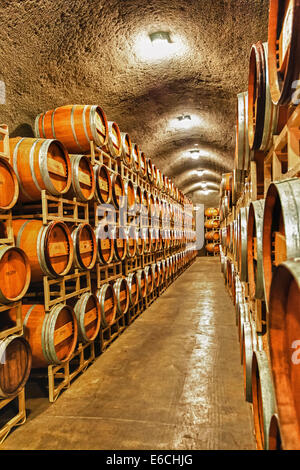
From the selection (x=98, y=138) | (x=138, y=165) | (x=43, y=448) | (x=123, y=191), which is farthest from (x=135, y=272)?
(x=43, y=448)

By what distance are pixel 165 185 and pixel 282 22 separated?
898cm

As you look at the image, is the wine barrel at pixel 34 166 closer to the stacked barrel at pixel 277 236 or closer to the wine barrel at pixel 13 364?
the wine barrel at pixel 13 364

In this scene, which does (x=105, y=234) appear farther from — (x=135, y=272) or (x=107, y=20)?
(x=107, y=20)

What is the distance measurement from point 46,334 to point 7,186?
151 centimetres

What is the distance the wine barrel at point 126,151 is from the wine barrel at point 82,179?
169cm

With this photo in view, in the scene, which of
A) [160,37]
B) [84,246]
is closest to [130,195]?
[84,246]

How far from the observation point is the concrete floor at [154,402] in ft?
8.75

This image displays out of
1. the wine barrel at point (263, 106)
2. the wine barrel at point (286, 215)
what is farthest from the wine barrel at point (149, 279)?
Result: the wine barrel at point (286, 215)

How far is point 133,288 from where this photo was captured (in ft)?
21.2

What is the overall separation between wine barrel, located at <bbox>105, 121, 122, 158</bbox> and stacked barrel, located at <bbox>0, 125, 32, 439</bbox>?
7.76 feet

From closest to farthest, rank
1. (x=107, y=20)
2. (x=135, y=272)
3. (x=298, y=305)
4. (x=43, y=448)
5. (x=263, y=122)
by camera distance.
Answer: (x=298, y=305)
(x=263, y=122)
(x=43, y=448)
(x=107, y=20)
(x=135, y=272)

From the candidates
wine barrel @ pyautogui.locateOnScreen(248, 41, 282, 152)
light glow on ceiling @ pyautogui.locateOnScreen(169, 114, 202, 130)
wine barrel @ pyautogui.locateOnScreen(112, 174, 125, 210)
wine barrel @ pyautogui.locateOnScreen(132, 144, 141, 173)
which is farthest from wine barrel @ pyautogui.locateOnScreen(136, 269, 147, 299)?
wine barrel @ pyautogui.locateOnScreen(248, 41, 282, 152)

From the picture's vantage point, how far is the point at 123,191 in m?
5.95

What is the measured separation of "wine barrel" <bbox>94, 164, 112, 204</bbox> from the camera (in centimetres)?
464
